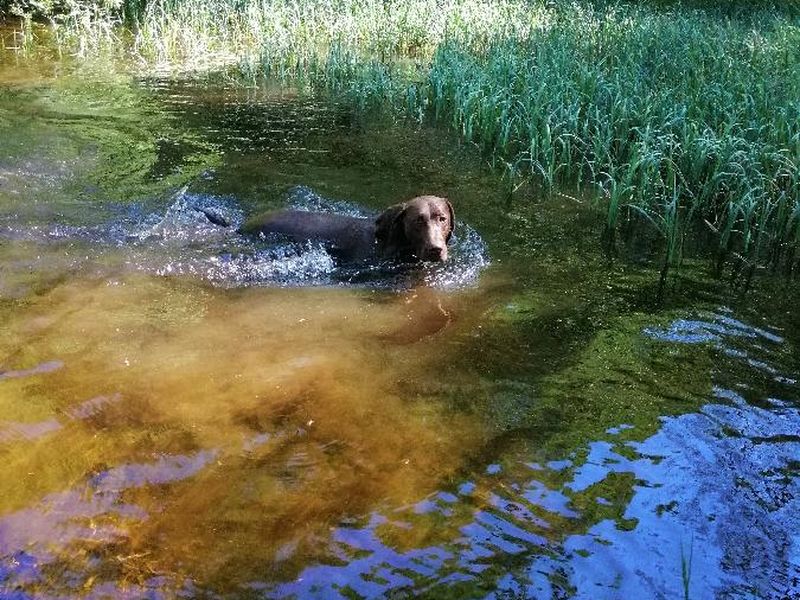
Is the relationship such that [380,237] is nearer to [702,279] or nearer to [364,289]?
[364,289]

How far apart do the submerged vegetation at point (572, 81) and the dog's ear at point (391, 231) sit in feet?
6.89

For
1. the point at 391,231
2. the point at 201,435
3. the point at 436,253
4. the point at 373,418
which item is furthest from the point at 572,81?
the point at 201,435

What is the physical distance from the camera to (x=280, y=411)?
445 centimetres

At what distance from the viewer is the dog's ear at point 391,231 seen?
7.12 meters

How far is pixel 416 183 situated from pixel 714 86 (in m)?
4.18

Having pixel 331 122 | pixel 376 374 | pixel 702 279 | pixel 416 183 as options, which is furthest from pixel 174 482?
pixel 331 122

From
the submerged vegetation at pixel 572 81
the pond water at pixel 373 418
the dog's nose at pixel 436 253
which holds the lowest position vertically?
the pond water at pixel 373 418

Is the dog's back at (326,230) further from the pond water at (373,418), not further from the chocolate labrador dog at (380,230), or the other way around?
the pond water at (373,418)

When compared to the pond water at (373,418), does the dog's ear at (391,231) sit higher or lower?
higher

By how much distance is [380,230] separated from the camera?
7238 mm

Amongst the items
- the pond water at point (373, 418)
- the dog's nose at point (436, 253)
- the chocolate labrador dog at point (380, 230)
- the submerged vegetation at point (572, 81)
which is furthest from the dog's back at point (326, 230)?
the submerged vegetation at point (572, 81)

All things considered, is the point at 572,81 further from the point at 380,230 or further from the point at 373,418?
the point at 373,418

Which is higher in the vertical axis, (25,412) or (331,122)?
(331,122)

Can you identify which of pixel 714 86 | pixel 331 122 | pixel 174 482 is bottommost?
pixel 174 482
